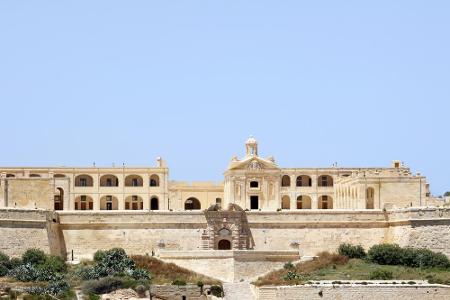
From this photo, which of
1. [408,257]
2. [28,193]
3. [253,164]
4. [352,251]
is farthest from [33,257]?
[253,164]

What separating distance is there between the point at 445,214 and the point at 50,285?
2116 cm

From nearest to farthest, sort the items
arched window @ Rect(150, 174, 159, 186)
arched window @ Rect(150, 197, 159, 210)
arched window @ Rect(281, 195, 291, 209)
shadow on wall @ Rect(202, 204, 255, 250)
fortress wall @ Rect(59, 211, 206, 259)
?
fortress wall @ Rect(59, 211, 206, 259) < shadow on wall @ Rect(202, 204, 255, 250) < arched window @ Rect(150, 197, 159, 210) < arched window @ Rect(150, 174, 159, 186) < arched window @ Rect(281, 195, 291, 209)

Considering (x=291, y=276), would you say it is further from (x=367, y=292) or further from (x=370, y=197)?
(x=370, y=197)

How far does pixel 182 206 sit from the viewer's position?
9312 centimetres

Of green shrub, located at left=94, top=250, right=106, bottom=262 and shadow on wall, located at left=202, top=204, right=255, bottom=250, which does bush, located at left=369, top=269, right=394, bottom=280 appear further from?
green shrub, located at left=94, top=250, right=106, bottom=262

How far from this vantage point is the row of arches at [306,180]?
9394 centimetres

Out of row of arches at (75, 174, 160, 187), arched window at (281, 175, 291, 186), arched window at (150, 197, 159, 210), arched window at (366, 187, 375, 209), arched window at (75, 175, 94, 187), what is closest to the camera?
arched window at (366, 187, 375, 209)

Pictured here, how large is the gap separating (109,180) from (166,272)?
24.0 metres

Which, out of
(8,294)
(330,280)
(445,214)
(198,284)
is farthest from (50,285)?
(445,214)

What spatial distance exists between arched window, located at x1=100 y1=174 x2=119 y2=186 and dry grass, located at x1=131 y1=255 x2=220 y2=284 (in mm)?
21540

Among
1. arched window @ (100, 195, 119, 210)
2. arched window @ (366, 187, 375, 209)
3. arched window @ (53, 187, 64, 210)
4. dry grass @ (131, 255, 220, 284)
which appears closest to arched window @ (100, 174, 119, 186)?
arched window @ (100, 195, 119, 210)

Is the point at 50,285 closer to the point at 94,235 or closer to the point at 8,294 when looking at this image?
the point at 8,294

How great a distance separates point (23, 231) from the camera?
71.9m

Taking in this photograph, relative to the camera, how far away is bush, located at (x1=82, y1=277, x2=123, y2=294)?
6488 centimetres
